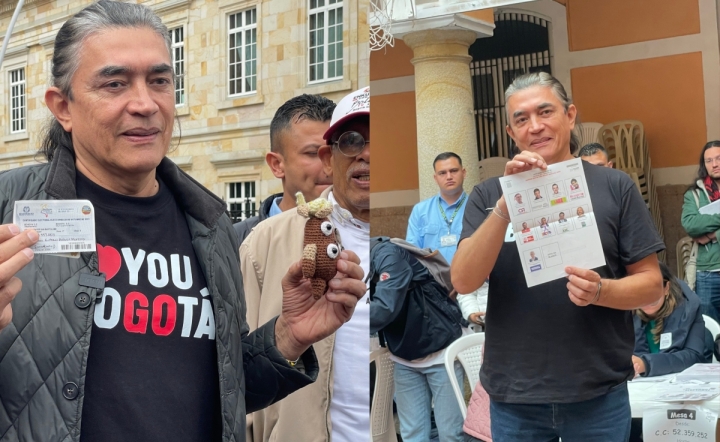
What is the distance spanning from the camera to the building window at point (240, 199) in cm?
211

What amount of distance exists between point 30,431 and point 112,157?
48cm

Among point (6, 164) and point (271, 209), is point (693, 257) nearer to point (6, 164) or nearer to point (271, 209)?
point (271, 209)

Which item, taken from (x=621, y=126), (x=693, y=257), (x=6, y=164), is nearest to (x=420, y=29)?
(x=621, y=126)

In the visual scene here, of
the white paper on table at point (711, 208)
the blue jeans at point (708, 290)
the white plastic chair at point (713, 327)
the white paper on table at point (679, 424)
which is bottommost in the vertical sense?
the white paper on table at point (679, 424)

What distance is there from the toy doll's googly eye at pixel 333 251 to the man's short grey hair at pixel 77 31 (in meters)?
0.57

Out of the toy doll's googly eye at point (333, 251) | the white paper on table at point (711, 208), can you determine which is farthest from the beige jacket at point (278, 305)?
Result: the white paper on table at point (711, 208)

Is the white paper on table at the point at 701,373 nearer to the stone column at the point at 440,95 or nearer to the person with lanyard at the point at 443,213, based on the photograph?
the person with lanyard at the point at 443,213

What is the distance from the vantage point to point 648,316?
2279mm

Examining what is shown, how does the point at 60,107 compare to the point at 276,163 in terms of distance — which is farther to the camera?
the point at 276,163

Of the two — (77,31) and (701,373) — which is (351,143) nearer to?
(77,31)

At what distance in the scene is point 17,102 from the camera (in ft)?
6.11

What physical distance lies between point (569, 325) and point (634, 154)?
0.68 m

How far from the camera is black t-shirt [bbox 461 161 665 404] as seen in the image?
6.77 feet

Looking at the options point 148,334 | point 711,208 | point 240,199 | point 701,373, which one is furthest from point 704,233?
point 148,334
